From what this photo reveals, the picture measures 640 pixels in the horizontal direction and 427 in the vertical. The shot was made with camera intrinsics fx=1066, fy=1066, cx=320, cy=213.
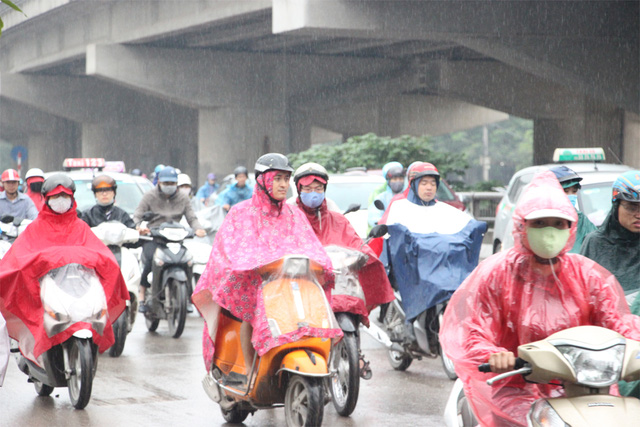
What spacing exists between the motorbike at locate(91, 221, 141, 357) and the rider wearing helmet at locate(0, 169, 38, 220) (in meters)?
2.59

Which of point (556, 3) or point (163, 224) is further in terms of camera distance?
point (556, 3)

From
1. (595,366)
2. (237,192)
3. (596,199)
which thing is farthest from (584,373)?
(237,192)

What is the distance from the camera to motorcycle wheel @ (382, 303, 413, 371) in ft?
31.1

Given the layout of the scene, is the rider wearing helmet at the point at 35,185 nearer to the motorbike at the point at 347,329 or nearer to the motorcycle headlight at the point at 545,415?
the motorbike at the point at 347,329

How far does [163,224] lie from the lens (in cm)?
1199

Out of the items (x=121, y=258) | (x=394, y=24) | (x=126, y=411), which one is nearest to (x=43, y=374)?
(x=126, y=411)

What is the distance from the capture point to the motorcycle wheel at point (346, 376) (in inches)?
291

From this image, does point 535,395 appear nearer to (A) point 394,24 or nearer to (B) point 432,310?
(B) point 432,310

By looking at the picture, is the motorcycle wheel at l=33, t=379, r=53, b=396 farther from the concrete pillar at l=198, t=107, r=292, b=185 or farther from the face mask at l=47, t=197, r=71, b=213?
the concrete pillar at l=198, t=107, r=292, b=185

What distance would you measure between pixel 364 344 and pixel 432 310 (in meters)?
2.69

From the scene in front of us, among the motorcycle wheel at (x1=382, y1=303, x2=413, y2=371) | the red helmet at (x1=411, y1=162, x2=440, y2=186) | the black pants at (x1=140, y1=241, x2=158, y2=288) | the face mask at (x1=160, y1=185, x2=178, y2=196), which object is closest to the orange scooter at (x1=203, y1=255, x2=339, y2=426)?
the red helmet at (x1=411, y1=162, x2=440, y2=186)

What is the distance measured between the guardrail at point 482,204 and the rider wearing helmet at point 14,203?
13.0m

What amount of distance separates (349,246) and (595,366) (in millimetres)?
4315

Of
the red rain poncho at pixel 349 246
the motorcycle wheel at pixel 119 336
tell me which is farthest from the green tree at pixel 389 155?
the red rain poncho at pixel 349 246
